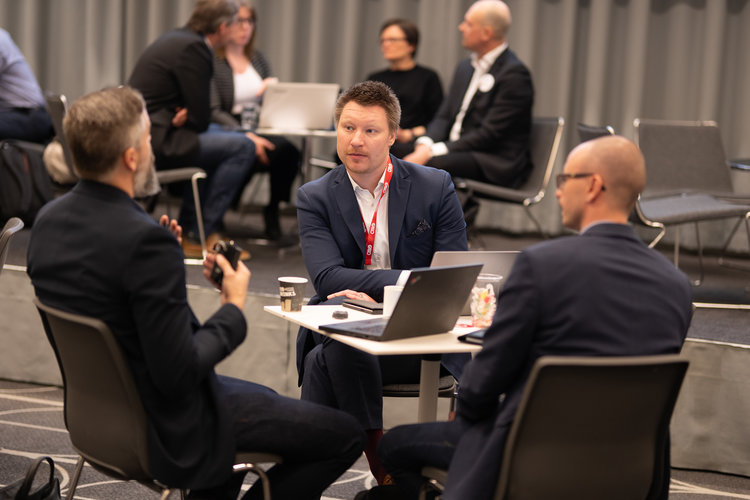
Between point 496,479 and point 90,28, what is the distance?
237 inches

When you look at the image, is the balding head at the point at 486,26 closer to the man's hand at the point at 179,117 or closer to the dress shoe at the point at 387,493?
the man's hand at the point at 179,117

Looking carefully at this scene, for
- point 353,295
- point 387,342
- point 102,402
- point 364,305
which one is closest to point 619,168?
point 387,342

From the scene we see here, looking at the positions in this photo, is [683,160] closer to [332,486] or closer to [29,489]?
[332,486]

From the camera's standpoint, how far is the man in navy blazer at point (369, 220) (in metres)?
3.15

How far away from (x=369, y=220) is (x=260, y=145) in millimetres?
2608

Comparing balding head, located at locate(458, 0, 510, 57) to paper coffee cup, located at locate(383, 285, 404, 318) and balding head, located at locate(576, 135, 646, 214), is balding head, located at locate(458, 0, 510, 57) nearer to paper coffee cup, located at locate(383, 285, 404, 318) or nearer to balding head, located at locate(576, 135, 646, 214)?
paper coffee cup, located at locate(383, 285, 404, 318)

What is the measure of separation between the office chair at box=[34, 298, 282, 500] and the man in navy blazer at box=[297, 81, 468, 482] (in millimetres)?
791

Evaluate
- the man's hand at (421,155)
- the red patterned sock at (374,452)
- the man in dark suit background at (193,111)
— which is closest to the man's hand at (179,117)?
the man in dark suit background at (193,111)

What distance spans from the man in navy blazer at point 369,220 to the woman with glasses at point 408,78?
9.43ft

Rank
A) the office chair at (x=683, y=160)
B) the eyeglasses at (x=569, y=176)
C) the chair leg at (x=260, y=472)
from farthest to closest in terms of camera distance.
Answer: the office chair at (x=683, y=160) → the chair leg at (x=260, y=472) → the eyeglasses at (x=569, y=176)

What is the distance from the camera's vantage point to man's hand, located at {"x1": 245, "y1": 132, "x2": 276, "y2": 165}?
18.9ft

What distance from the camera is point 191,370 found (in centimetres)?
218

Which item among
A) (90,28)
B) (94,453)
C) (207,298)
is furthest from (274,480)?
(90,28)

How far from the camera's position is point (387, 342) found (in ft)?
8.14
